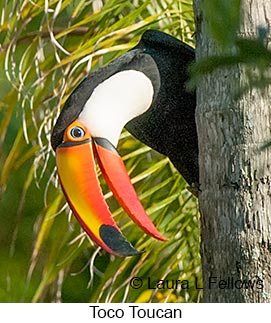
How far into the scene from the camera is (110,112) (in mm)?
1602

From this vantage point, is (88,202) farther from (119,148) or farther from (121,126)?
(119,148)

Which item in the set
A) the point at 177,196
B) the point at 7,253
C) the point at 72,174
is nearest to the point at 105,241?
the point at 72,174

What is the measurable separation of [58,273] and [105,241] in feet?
2.39

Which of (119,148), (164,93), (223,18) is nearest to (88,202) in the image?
(164,93)

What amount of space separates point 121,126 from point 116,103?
0.15 ft

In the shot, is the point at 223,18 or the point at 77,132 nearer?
the point at 223,18

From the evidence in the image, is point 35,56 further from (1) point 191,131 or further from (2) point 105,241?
(2) point 105,241

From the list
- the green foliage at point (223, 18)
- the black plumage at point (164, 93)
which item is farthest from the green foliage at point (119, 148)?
the green foliage at point (223, 18)

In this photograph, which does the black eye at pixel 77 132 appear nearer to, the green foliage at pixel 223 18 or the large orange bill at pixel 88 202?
the large orange bill at pixel 88 202

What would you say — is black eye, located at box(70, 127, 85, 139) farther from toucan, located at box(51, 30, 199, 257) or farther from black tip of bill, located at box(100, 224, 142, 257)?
black tip of bill, located at box(100, 224, 142, 257)

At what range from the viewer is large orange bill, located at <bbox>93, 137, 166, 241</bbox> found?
5.14ft

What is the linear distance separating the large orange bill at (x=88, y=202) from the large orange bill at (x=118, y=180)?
5cm

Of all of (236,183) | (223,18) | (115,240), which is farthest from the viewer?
(115,240)

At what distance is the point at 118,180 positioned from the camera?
1.59 meters
